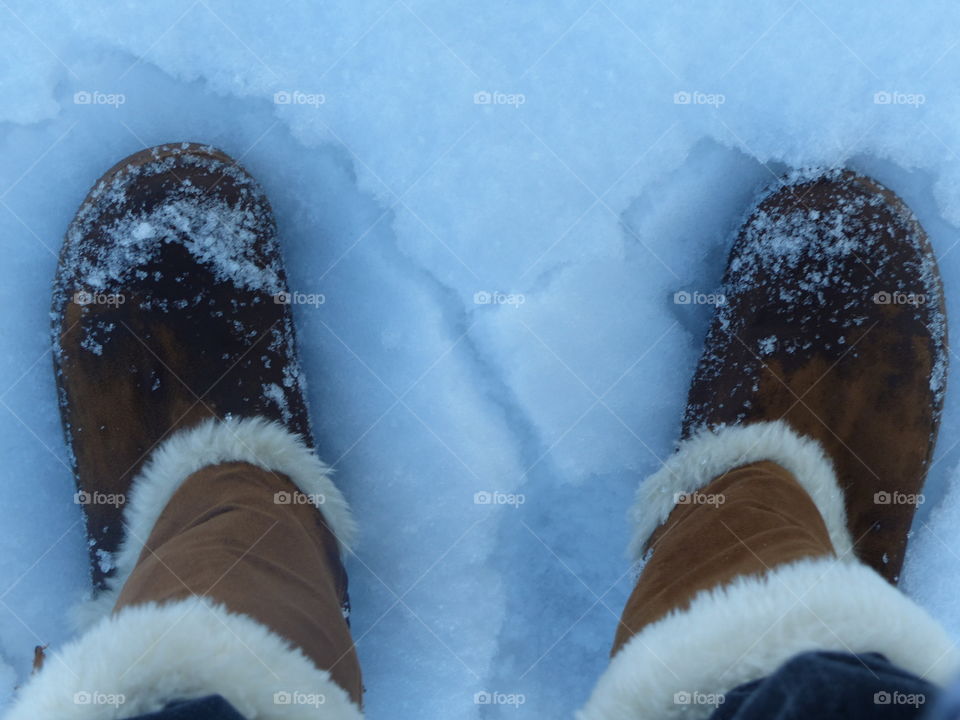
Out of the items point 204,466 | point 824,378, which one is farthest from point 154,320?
point 824,378

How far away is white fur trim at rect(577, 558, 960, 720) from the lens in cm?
61

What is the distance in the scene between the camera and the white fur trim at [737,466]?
3.00 feet

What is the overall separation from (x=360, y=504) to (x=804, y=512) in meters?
0.62

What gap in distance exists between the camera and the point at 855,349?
38.6 inches

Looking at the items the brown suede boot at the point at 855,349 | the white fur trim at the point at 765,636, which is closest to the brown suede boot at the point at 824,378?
the brown suede boot at the point at 855,349

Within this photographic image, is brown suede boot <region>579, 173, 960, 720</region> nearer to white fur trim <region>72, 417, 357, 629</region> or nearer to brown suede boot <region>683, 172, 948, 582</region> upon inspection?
brown suede boot <region>683, 172, 948, 582</region>

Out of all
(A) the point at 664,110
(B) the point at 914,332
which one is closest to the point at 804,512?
(B) the point at 914,332

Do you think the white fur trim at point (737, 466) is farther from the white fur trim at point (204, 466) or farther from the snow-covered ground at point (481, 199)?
the white fur trim at point (204, 466)

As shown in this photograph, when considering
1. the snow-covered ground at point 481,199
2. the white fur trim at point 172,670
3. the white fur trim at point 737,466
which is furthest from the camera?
the snow-covered ground at point 481,199

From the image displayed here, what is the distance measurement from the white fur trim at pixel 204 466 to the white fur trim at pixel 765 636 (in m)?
0.46

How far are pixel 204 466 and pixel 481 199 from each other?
1.72ft

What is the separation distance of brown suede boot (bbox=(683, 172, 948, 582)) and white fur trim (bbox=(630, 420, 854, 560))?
3 centimetres

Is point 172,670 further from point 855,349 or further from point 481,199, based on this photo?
point 855,349

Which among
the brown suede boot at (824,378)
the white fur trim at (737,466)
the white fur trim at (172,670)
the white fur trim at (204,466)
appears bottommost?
the white fur trim at (172,670)
